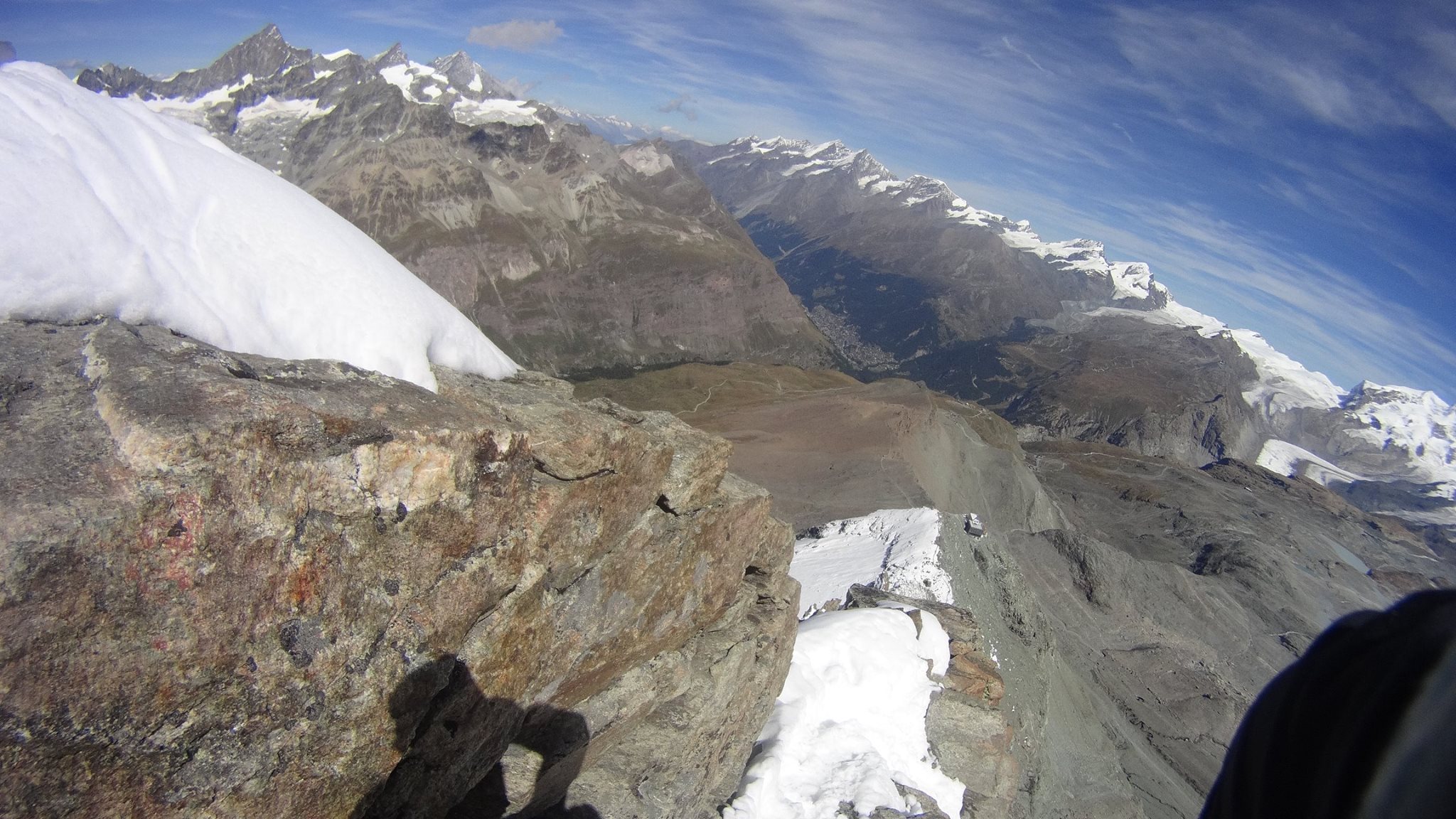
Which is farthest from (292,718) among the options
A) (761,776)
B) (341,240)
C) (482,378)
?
(761,776)

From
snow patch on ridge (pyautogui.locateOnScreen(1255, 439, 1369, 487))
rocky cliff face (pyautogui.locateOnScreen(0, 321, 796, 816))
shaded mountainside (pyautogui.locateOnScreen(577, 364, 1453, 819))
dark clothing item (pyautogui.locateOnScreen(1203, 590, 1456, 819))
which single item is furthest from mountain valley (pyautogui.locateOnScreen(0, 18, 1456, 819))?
snow patch on ridge (pyautogui.locateOnScreen(1255, 439, 1369, 487))

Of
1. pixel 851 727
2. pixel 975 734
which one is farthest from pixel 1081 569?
pixel 851 727

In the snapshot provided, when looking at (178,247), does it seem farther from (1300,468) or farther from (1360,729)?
(1300,468)

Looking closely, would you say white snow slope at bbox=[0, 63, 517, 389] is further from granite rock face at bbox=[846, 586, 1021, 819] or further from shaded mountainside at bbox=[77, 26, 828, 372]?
shaded mountainside at bbox=[77, 26, 828, 372]

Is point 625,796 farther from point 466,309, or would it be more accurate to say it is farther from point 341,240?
point 466,309

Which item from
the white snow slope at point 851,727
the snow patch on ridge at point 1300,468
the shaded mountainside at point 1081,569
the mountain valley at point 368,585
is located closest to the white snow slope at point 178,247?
the mountain valley at point 368,585
